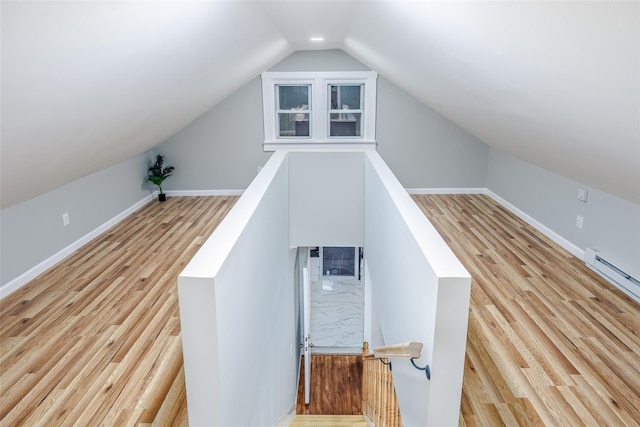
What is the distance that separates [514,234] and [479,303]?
6.30ft

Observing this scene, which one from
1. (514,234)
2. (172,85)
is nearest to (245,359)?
(172,85)

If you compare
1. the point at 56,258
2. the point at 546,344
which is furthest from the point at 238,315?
the point at 56,258

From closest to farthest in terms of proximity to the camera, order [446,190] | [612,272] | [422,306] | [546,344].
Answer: [422,306]
[546,344]
[612,272]
[446,190]

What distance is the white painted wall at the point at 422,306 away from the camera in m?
2.15

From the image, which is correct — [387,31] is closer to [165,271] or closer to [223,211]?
[165,271]

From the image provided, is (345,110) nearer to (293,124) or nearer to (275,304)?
(293,124)

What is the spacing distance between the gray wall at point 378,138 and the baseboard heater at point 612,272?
2.94 meters

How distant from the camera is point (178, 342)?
3242mm

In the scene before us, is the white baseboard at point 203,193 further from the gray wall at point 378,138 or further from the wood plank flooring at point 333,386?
the wood plank flooring at point 333,386

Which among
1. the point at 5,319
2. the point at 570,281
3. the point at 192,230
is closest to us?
the point at 5,319

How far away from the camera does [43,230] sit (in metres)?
4.34

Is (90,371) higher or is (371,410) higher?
(90,371)

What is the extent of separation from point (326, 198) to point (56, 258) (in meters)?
3.07

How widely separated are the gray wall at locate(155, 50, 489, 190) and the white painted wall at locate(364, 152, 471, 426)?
3233mm
